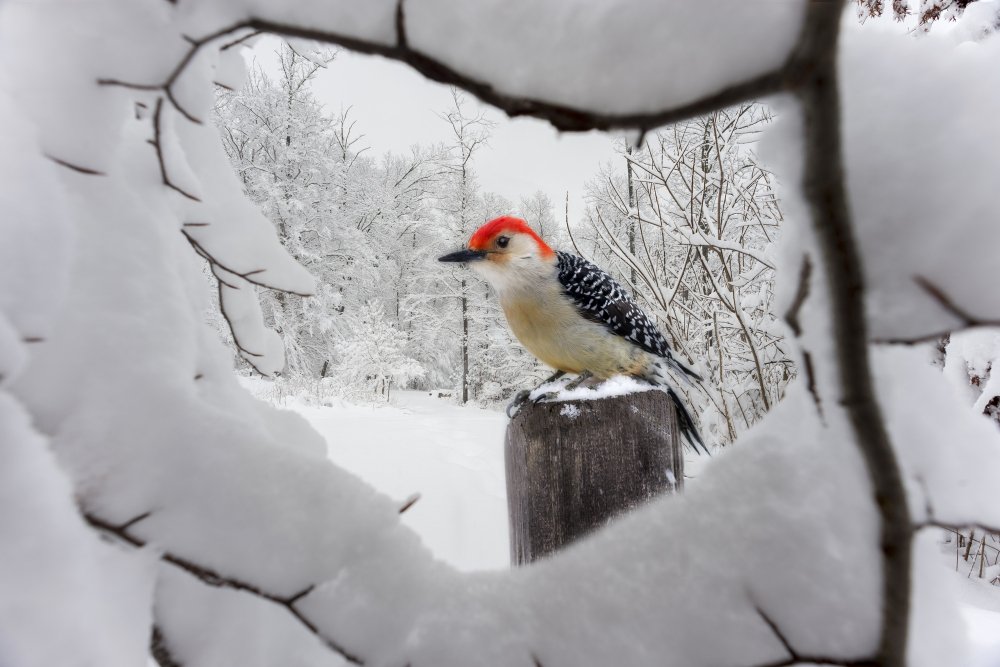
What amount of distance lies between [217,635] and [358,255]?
47.6 feet

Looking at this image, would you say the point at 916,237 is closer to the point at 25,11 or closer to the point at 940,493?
the point at 940,493

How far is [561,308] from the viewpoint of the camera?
1997 millimetres

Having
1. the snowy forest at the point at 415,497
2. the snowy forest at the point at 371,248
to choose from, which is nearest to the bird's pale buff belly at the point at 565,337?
the snowy forest at the point at 415,497

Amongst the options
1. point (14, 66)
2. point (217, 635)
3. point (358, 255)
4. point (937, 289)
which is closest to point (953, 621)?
point (937, 289)

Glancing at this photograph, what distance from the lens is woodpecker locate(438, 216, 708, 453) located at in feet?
6.50

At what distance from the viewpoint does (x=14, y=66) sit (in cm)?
31

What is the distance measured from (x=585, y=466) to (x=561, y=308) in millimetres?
987

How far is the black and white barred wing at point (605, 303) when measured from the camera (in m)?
2.05

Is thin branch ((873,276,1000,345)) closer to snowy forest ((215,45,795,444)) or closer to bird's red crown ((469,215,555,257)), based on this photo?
bird's red crown ((469,215,555,257))

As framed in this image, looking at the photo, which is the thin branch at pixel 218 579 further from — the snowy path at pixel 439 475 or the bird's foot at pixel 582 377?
the bird's foot at pixel 582 377

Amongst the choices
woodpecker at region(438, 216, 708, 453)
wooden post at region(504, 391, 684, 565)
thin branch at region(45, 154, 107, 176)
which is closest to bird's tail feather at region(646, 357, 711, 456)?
woodpecker at region(438, 216, 708, 453)

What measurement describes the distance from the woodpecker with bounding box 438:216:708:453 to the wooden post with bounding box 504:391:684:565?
854 millimetres

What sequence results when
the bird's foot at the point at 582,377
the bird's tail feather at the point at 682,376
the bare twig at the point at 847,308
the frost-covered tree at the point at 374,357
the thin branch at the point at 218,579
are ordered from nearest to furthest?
the bare twig at the point at 847,308 < the thin branch at the point at 218,579 < the bird's foot at the point at 582,377 < the bird's tail feather at the point at 682,376 < the frost-covered tree at the point at 374,357

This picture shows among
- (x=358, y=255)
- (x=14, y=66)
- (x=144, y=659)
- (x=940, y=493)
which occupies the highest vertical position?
(x=358, y=255)
